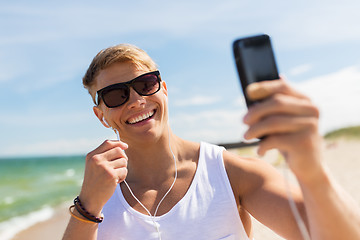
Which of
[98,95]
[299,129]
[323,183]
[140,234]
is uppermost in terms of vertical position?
[98,95]

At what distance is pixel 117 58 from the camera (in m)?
2.68

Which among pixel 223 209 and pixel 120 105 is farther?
pixel 120 105

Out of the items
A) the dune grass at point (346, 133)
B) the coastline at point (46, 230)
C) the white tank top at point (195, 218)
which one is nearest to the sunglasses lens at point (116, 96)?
the white tank top at point (195, 218)

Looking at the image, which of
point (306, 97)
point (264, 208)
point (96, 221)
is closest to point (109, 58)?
point (96, 221)

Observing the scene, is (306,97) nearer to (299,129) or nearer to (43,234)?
(299,129)

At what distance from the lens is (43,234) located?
31.1ft

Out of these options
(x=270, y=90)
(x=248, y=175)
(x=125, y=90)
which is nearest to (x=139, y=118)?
(x=125, y=90)

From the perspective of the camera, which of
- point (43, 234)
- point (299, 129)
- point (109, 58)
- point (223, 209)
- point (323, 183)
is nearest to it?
point (299, 129)

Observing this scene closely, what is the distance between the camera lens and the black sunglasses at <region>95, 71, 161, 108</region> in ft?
8.83

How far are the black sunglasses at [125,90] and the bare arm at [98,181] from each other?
55cm

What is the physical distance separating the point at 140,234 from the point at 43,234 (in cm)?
825

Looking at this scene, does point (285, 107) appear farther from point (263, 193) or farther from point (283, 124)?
point (263, 193)

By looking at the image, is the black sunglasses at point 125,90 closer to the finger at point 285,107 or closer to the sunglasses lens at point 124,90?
the sunglasses lens at point 124,90

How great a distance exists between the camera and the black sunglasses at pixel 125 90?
106 inches
